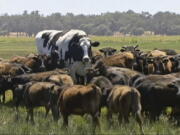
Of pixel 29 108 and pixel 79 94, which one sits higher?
pixel 79 94

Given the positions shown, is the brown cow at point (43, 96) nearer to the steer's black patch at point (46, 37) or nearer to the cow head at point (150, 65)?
the cow head at point (150, 65)

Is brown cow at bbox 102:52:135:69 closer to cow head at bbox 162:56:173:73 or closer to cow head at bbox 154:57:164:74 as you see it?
cow head at bbox 154:57:164:74

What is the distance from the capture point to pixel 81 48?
19.2m

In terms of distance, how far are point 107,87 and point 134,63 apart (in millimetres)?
7217

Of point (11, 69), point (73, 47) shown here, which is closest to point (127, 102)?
point (11, 69)

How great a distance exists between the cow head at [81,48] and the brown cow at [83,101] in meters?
7.42

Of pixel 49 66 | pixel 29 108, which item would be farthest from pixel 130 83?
pixel 49 66

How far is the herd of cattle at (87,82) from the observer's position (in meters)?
11.3

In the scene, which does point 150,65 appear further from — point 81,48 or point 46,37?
point 46,37

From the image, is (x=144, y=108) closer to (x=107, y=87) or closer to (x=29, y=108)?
(x=107, y=87)

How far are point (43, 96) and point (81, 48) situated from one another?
248 inches

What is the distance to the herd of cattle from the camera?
446 inches

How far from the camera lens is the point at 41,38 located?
80.4 ft

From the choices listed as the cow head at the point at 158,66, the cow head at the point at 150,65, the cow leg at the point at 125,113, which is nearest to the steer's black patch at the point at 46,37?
the cow head at the point at 150,65
